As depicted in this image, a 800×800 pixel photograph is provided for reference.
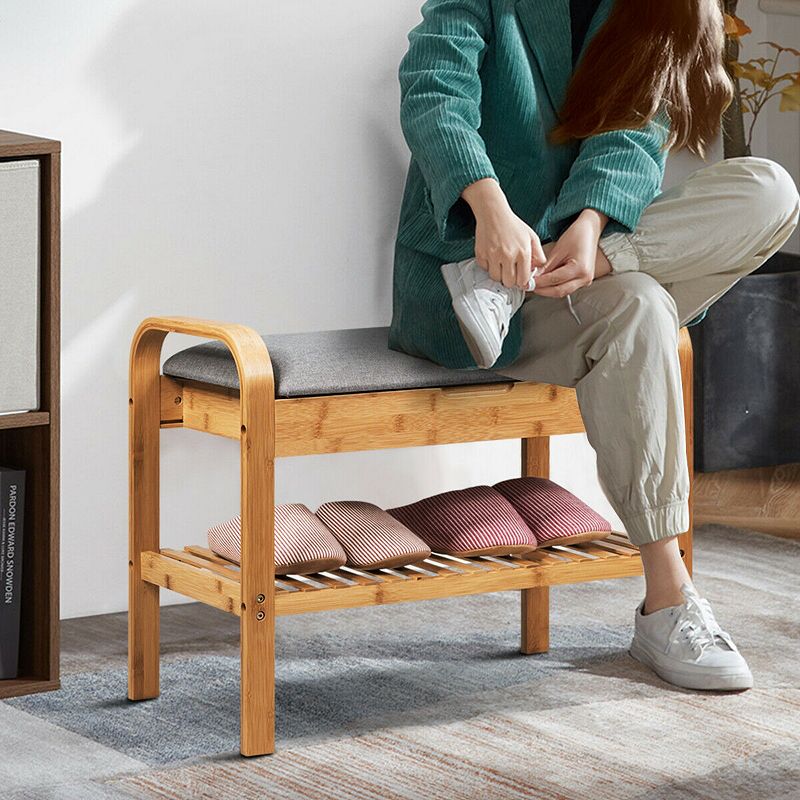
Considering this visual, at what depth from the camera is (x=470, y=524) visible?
1932mm

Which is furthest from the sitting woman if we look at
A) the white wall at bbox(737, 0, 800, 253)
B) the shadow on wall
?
the white wall at bbox(737, 0, 800, 253)

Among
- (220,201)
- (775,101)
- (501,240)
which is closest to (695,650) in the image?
(501,240)

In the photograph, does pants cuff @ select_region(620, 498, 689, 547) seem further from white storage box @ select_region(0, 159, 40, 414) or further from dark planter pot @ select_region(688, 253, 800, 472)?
dark planter pot @ select_region(688, 253, 800, 472)

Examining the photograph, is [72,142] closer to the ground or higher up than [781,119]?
closer to the ground

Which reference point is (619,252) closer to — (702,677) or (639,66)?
(639,66)

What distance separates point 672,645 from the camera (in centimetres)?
187

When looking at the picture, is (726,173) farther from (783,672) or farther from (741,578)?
(741,578)

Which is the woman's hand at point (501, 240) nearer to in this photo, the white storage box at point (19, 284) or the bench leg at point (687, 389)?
the bench leg at point (687, 389)

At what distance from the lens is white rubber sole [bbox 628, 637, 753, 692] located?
1.85 m

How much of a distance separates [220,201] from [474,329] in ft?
2.05

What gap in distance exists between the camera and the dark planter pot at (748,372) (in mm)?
3043

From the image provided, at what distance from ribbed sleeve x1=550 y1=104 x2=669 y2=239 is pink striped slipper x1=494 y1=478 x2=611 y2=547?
13.3 inches

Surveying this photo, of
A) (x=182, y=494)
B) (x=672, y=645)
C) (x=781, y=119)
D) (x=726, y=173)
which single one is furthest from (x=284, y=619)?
(x=781, y=119)

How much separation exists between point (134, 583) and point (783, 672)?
784mm
